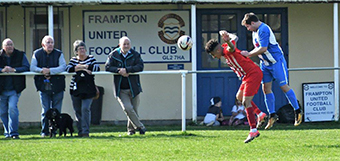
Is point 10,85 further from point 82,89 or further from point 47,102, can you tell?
point 82,89

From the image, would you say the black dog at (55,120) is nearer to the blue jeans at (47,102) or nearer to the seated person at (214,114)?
the blue jeans at (47,102)

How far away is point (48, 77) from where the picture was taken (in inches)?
497

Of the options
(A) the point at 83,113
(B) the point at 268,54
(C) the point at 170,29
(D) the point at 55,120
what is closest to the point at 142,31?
(C) the point at 170,29

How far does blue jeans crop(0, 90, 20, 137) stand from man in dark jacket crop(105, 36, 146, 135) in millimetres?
1858

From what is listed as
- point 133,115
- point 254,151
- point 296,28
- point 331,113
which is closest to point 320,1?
point 296,28

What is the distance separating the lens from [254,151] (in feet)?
32.6

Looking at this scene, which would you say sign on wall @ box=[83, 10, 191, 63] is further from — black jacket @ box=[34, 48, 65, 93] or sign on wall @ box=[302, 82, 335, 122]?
black jacket @ box=[34, 48, 65, 93]

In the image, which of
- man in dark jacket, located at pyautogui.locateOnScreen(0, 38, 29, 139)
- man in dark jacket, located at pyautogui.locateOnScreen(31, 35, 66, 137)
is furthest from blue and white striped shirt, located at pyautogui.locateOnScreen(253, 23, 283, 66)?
man in dark jacket, located at pyautogui.locateOnScreen(0, 38, 29, 139)

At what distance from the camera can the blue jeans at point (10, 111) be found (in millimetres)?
12602

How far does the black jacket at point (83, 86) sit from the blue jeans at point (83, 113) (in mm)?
111

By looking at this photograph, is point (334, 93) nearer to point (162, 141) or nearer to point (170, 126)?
point (170, 126)

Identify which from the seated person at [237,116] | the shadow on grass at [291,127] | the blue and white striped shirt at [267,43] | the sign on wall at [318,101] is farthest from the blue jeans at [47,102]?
the sign on wall at [318,101]

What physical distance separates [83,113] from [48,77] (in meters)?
0.98

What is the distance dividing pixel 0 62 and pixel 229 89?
6.29m
